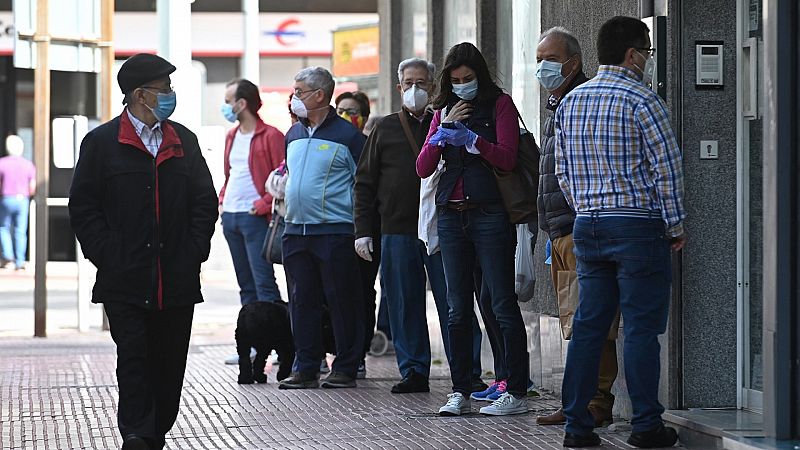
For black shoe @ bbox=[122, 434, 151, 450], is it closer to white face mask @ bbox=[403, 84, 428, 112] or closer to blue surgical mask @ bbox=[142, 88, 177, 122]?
blue surgical mask @ bbox=[142, 88, 177, 122]

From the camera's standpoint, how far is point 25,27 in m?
14.4

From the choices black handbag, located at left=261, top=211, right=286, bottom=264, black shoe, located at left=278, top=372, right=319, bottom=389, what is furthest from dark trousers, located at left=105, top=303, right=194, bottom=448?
black handbag, located at left=261, top=211, right=286, bottom=264

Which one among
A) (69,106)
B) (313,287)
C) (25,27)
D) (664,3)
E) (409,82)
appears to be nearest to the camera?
(664,3)

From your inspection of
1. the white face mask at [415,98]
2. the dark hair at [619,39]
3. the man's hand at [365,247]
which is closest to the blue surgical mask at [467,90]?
the white face mask at [415,98]

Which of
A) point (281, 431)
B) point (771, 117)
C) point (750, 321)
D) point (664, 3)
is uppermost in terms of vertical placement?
point (664, 3)

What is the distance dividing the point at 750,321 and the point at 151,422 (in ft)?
9.87

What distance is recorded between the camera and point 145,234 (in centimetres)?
708

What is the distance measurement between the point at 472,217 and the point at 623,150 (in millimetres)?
1583

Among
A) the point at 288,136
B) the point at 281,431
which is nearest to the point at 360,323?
the point at 288,136

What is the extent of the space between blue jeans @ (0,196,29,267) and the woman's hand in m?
17.5

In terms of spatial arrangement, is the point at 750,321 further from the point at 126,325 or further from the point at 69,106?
the point at 69,106

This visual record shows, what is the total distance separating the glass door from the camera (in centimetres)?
786

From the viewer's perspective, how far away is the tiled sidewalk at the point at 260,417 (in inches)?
308

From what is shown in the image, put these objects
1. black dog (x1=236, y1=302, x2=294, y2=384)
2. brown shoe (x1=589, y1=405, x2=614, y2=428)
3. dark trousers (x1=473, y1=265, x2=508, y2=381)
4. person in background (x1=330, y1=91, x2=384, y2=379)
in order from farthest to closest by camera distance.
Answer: person in background (x1=330, y1=91, x2=384, y2=379) → black dog (x1=236, y1=302, x2=294, y2=384) → dark trousers (x1=473, y1=265, x2=508, y2=381) → brown shoe (x1=589, y1=405, x2=614, y2=428)
